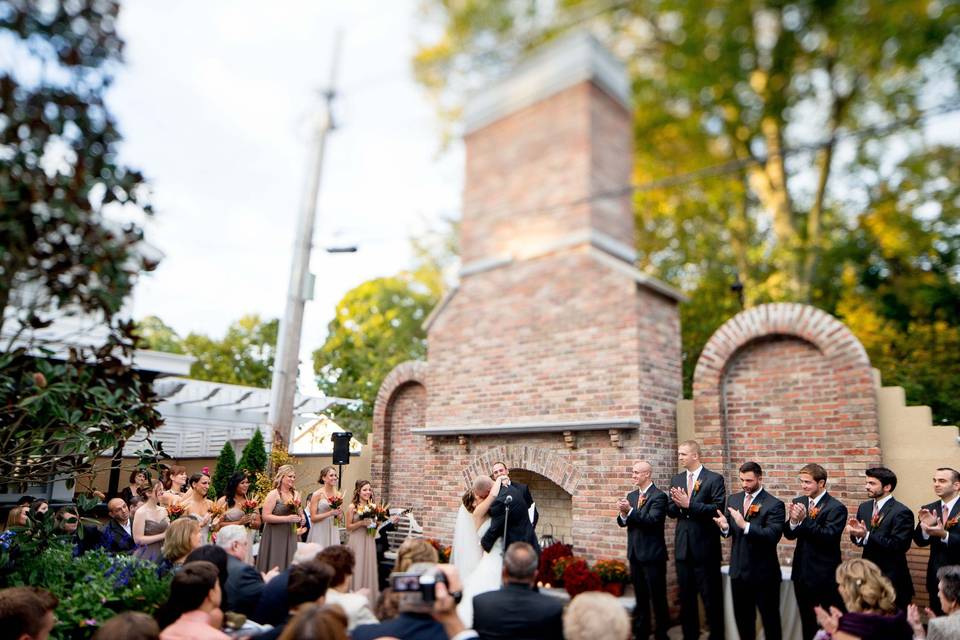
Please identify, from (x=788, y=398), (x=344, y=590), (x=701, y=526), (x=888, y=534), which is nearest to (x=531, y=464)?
(x=701, y=526)

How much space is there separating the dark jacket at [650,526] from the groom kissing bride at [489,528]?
1019 mm

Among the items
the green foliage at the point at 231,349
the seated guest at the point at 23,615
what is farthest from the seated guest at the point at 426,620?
the green foliage at the point at 231,349

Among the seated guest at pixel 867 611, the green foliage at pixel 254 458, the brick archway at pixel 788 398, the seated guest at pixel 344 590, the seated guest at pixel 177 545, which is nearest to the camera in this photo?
the seated guest at pixel 867 611

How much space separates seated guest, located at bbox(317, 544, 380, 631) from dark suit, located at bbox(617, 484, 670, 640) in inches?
125

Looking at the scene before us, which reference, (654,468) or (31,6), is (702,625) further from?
(31,6)

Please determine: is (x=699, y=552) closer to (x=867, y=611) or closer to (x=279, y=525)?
(x=867, y=611)

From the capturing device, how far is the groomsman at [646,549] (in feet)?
19.9

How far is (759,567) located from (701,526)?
0.60 metres

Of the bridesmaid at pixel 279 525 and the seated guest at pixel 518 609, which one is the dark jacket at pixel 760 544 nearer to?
the seated guest at pixel 518 609

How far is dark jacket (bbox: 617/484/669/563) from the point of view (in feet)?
19.9

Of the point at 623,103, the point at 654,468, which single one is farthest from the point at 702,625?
the point at 623,103

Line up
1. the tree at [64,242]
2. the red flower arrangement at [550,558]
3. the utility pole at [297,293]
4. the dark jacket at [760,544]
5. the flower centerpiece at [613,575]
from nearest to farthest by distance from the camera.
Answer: the tree at [64,242], the dark jacket at [760,544], the flower centerpiece at [613,575], the red flower arrangement at [550,558], the utility pole at [297,293]

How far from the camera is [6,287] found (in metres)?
2.36

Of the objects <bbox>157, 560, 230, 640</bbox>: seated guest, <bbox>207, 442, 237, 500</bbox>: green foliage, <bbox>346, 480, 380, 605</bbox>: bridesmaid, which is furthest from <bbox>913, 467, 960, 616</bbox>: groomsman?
<bbox>207, 442, 237, 500</bbox>: green foliage
